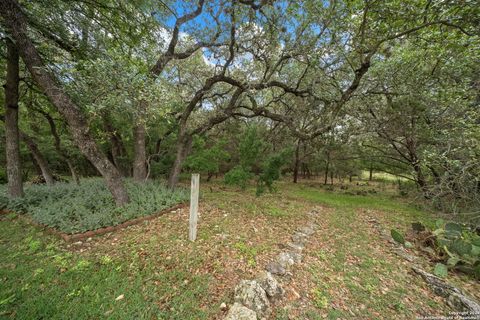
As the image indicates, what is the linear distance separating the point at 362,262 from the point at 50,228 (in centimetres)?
647

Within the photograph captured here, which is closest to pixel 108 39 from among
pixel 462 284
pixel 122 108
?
pixel 122 108

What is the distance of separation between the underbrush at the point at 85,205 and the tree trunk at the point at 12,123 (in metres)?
0.40

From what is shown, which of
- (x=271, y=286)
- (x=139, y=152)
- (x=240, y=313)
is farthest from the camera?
(x=139, y=152)

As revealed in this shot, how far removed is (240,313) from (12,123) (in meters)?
7.19

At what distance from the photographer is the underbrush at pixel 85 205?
3689mm

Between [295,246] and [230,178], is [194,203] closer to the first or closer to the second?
[295,246]

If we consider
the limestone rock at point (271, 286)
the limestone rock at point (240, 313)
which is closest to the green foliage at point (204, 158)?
the limestone rock at point (271, 286)

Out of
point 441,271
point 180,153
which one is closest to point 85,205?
point 180,153

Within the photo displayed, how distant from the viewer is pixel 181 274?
2.63 metres

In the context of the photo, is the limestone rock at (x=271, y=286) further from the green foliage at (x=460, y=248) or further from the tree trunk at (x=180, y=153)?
the tree trunk at (x=180, y=153)

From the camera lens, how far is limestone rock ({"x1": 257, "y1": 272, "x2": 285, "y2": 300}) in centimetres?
248

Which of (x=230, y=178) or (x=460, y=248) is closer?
(x=460, y=248)

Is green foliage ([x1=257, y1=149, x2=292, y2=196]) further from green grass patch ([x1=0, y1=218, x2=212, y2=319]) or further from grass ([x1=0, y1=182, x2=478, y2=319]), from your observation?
green grass patch ([x1=0, y1=218, x2=212, y2=319])

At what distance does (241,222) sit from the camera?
4.47m
